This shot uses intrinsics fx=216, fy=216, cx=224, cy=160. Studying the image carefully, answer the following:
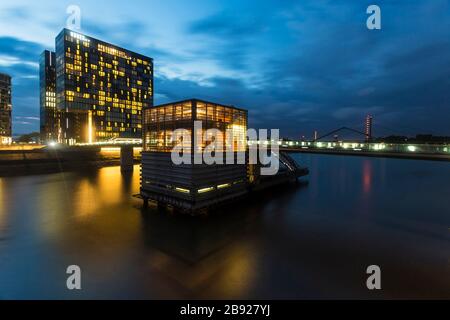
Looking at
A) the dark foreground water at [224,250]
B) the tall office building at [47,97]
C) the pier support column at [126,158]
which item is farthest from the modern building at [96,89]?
the dark foreground water at [224,250]

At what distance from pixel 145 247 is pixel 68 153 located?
6414 centimetres

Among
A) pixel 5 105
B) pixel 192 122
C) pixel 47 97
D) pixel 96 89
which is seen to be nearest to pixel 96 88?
pixel 96 89

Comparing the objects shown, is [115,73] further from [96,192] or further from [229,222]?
[229,222]

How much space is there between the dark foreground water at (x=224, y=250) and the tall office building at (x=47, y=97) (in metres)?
175

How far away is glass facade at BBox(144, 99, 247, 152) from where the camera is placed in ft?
65.8

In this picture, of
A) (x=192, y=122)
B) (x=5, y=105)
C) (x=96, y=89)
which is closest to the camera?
(x=192, y=122)

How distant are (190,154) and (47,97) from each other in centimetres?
20295

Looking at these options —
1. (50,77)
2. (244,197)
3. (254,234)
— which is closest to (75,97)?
(50,77)

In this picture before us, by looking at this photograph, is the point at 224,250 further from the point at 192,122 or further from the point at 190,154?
the point at 192,122

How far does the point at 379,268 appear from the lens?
38.3 ft

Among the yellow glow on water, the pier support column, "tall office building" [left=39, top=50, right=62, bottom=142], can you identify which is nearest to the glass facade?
the yellow glow on water

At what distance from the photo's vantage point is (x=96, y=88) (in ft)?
450

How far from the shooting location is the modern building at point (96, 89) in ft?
418
